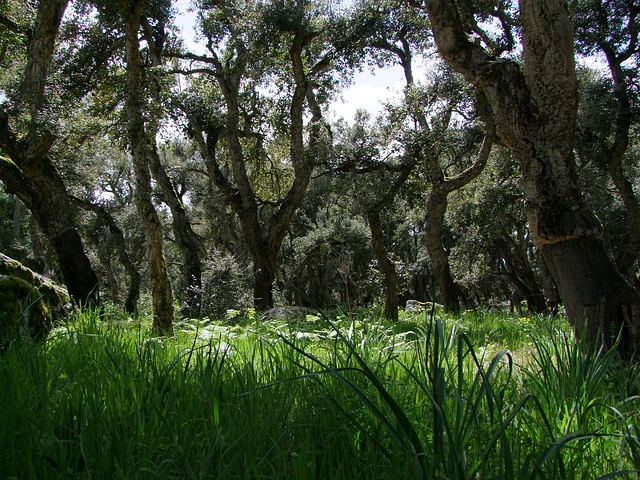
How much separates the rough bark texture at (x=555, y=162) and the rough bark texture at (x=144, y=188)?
4143mm

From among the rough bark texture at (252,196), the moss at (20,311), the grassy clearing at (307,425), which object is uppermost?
the rough bark texture at (252,196)

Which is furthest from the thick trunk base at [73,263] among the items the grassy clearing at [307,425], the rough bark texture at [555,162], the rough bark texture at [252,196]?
the rough bark texture at [555,162]

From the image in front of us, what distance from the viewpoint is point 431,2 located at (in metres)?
4.60

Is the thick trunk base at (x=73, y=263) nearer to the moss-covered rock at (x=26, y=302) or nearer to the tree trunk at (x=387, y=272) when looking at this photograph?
the moss-covered rock at (x=26, y=302)

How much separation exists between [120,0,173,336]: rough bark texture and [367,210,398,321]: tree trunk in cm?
505

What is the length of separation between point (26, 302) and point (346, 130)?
1469 centimetres

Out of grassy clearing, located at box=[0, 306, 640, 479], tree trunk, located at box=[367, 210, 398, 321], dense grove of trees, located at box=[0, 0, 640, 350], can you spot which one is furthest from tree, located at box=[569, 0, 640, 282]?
grassy clearing, located at box=[0, 306, 640, 479]

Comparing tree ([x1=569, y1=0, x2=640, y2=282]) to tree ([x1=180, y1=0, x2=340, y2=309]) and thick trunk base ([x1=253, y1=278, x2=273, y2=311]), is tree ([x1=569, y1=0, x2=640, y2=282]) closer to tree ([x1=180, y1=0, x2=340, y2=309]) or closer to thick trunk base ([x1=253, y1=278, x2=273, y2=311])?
tree ([x1=180, y1=0, x2=340, y2=309])

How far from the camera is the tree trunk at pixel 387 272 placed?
30.5 ft

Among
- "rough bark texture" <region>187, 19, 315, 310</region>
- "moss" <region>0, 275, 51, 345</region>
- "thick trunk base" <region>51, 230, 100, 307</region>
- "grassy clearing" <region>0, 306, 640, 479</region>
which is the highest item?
"rough bark texture" <region>187, 19, 315, 310</region>

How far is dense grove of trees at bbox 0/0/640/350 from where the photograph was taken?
389cm

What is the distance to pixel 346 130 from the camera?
1689 cm

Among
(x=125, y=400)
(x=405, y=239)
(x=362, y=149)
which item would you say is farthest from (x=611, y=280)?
(x=405, y=239)

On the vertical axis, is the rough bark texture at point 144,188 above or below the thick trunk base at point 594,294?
above
